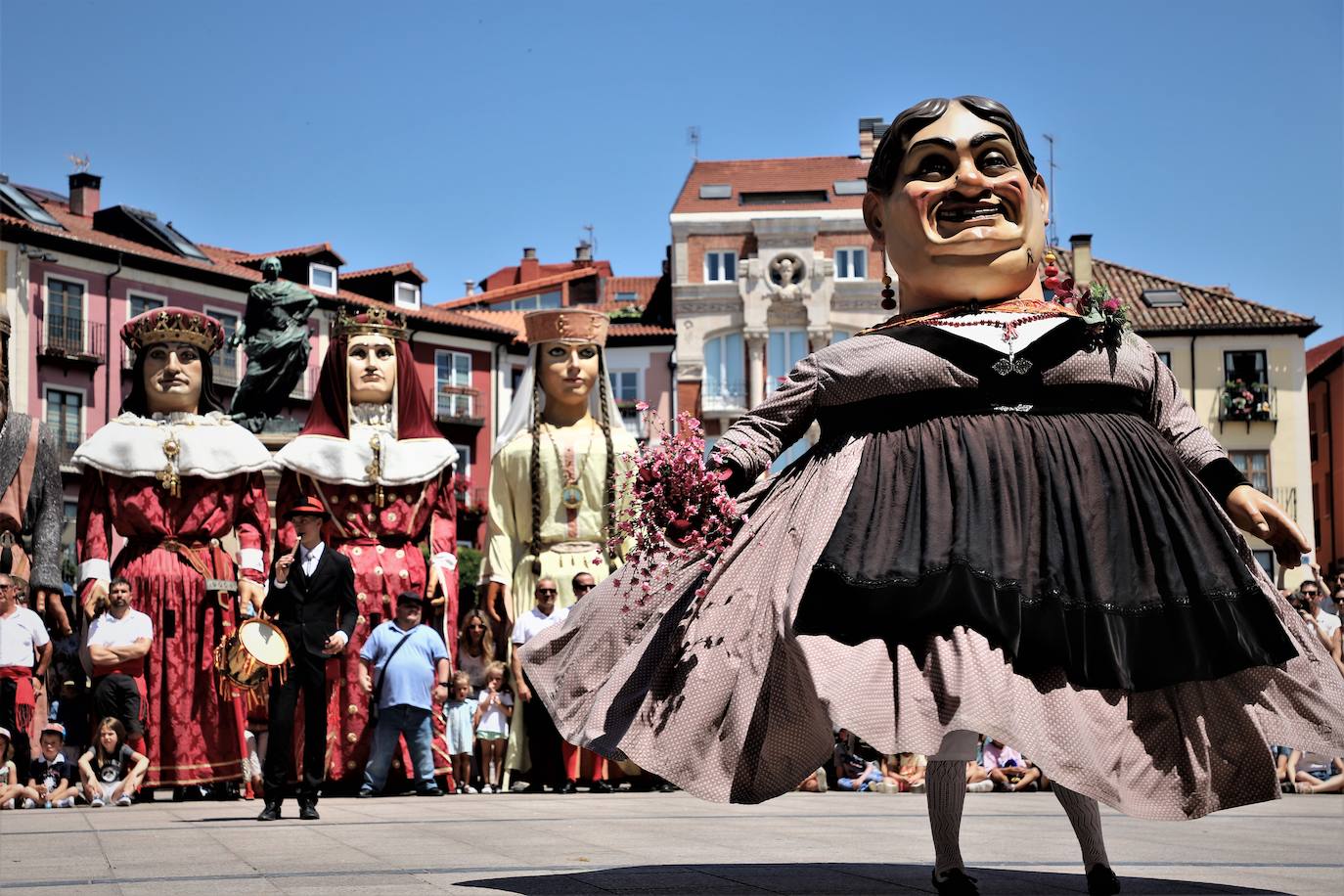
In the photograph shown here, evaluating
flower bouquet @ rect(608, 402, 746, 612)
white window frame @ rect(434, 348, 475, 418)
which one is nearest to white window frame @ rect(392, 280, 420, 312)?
white window frame @ rect(434, 348, 475, 418)

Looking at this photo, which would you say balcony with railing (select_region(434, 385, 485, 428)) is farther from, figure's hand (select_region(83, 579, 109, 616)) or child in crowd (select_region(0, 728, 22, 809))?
figure's hand (select_region(83, 579, 109, 616))

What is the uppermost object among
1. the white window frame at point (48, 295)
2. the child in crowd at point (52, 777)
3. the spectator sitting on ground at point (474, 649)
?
the white window frame at point (48, 295)

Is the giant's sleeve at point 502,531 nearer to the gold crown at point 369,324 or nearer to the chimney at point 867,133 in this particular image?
the gold crown at point 369,324

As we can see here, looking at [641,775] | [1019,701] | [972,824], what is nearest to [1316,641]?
[1019,701]

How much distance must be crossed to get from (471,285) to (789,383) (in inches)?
2681

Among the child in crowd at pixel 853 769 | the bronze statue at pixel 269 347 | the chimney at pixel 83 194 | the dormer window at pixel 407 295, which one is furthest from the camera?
the dormer window at pixel 407 295

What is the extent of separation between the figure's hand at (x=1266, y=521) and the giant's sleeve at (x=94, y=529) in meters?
8.19

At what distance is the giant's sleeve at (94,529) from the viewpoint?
12219 millimetres

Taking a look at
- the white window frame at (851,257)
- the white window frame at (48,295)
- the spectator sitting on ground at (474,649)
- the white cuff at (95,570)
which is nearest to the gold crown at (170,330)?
the white cuff at (95,570)

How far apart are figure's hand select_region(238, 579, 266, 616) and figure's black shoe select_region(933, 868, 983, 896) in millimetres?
6590

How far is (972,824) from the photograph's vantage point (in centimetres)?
967

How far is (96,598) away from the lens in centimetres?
1204

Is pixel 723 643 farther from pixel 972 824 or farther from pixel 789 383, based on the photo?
pixel 972 824

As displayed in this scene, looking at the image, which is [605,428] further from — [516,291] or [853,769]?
[516,291]
